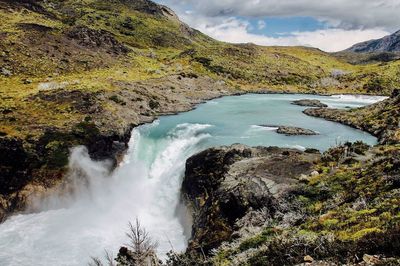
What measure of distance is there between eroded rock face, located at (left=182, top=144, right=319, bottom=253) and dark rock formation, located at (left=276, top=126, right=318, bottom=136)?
23.3 m

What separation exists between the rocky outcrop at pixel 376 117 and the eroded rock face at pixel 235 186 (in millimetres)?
26377

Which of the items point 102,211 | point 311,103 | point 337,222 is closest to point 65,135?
point 102,211

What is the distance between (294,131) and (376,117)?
17.8 metres

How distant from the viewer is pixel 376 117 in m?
76.7

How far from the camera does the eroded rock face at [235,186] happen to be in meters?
31.3

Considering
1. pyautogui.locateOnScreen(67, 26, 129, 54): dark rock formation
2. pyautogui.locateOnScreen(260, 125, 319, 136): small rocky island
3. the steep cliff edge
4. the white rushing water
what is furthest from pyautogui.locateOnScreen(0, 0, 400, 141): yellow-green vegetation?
pyautogui.locateOnScreen(260, 125, 319, 136): small rocky island

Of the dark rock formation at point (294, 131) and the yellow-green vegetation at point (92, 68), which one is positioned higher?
the yellow-green vegetation at point (92, 68)

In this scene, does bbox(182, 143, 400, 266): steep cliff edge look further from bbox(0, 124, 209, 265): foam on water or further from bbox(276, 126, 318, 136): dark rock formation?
bbox(276, 126, 318, 136): dark rock formation

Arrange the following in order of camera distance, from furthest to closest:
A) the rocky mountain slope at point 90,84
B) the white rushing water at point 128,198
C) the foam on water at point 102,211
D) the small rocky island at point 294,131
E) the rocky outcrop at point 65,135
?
1. the small rocky island at point 294,131
2. the rocky mountain slope at point 90,84
3. the rocky outcrop at point 65,135
4. the white rushing water at point 128,198
5. the foam on water at point 102,211

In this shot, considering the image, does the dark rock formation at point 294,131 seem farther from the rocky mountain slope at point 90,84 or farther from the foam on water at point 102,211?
the rocky mountain slope at point 90,84

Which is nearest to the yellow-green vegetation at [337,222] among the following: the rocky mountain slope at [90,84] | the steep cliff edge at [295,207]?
the steep cliff edge at [295,207]

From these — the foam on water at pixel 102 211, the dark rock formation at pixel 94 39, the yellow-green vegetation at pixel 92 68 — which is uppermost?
the dark rock formation at pixel 94 39

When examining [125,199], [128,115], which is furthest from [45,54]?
[125,199]

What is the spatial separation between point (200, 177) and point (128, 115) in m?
33.7
